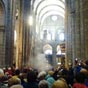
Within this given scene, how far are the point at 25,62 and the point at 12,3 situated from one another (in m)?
11.1

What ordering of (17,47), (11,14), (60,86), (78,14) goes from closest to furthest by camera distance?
(60,86), (78,14), (11,14), (17,47)

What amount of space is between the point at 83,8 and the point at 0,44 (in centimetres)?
720

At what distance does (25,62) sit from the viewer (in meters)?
31.2

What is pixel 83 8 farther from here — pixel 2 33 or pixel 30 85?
pixel 30 85

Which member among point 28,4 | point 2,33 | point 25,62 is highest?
point 28,4

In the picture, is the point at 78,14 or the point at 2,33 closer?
the point at 78,14

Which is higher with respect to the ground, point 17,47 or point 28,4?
point 28,4

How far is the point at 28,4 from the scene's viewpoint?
34531mm

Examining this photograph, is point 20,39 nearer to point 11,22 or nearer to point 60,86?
point 11,22

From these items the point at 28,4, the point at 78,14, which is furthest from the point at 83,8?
the point at 28,4

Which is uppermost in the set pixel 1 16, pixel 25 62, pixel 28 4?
pixel 28 4

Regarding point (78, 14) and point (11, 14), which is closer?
point (78, 14)

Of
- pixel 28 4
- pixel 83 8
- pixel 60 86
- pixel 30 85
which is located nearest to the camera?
pixel 60 86

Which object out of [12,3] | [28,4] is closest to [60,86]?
[12,3]
